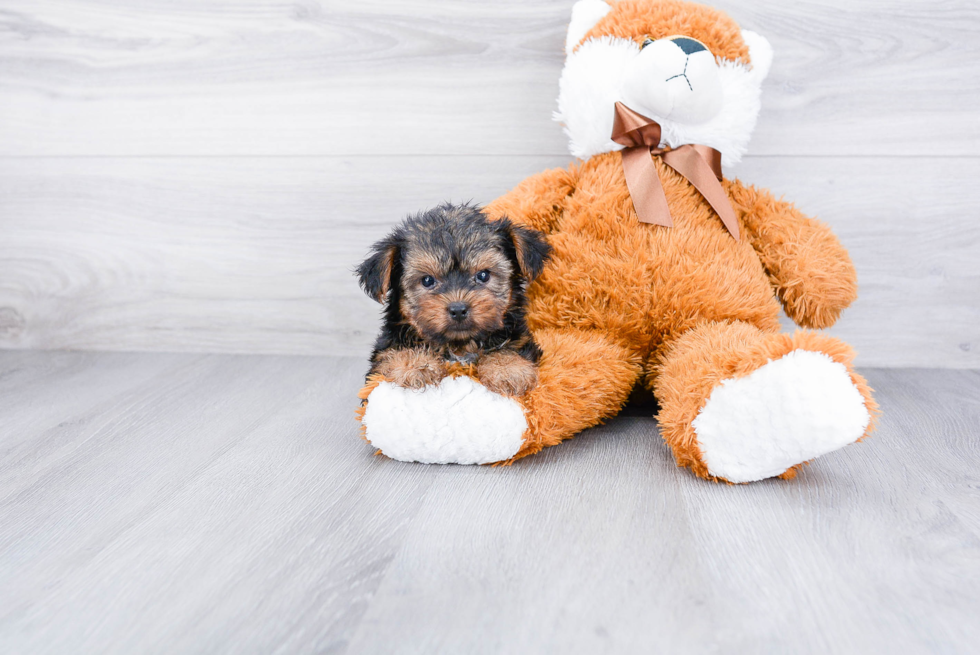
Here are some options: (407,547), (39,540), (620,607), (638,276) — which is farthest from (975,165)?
(39,540)

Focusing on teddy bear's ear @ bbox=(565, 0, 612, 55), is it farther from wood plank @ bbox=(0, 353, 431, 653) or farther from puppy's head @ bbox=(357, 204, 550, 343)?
wood plank @ bbox=(0, 353, 431, 653)

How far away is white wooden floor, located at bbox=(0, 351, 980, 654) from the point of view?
2.85 feet

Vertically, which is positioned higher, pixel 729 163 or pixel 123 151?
pixel 729 163

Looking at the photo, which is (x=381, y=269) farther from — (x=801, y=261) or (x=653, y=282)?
(x=801, y=261)

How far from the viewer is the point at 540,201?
1598 millimetres

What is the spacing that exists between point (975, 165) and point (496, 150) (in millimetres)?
1293

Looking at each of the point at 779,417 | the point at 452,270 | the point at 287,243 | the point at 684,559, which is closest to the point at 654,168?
the point at 452,270

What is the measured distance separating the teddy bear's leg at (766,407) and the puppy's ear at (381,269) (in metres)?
0.60

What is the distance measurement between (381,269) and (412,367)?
0.20 m

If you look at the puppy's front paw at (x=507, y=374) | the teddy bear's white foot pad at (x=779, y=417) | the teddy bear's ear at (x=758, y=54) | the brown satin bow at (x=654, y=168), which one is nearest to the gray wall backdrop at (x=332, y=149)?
the teddy bear's ear at (x=758, y=54)

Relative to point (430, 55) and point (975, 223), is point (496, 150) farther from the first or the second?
point (975, 223)

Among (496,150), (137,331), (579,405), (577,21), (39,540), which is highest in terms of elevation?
(577,21)

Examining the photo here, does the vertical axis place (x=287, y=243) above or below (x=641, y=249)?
below

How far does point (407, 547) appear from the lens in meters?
1.07
